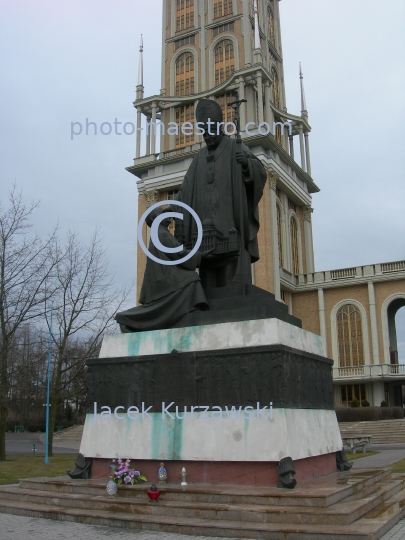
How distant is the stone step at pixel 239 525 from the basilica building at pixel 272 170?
110 ft

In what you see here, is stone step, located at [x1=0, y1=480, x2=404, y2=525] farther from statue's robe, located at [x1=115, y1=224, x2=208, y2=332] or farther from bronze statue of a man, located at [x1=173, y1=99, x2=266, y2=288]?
bronze statue of a man, located at [x1=173, y1=99, x2=266, y2=288]

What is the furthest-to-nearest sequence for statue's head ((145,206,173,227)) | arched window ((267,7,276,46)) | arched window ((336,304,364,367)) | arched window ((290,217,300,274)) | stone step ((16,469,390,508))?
1. arched window ((267,7,276,46))
2. arched window ((290,217,300,274))
3. arched window ((336,304,364,367))
4. statue's head ((145,206,173,227))
5. stone step ((16,469,390,508))

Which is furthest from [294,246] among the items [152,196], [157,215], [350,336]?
[157,215]

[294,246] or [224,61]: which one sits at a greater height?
[224,61]

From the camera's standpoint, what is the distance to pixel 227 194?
9781mm

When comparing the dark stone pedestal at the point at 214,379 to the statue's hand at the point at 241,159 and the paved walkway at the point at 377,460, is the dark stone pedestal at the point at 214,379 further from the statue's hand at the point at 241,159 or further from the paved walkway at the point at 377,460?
the paved walkway at the point at 377,460

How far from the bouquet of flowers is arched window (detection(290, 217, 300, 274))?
4356 centimetres

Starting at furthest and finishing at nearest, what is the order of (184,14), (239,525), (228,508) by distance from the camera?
(184,14), (228,508), (239,525)

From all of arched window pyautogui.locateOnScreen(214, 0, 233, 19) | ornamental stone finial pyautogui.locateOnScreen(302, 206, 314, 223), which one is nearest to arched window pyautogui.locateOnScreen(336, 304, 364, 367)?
ornamental stone finial pyautogui.locateOnScreen(302, 206, 314, 223)

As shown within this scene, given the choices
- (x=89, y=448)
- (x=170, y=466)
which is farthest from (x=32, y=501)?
(x=170, y=466)

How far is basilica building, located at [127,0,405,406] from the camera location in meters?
44.4

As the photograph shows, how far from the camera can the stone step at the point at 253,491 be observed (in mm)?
6570

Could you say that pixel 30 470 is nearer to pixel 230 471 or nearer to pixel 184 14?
pixel 230 471

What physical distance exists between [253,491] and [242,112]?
147ft
